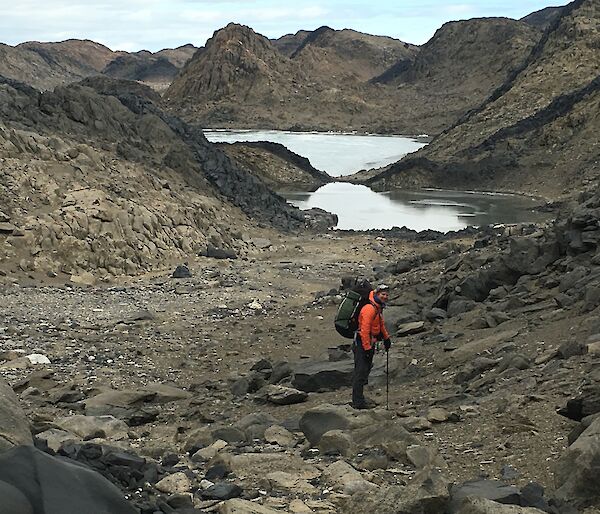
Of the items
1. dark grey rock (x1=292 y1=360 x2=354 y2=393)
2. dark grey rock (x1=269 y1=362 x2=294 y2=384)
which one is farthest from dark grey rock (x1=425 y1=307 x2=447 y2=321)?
dark grey rock (x1=292 y1=360 x2=354 y2=393)

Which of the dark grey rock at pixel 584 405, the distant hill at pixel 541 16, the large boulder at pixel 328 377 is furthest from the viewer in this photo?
the distant hill at pixel 541 16

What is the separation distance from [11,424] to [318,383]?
5.04m

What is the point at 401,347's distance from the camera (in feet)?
38.2

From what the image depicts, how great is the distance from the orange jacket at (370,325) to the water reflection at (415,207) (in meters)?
22.0

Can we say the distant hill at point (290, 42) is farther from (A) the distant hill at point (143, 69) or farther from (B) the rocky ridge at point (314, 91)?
(B) the rocky ridge at point (314, 91)

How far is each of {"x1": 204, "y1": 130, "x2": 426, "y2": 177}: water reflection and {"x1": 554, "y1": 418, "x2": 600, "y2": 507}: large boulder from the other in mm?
48594

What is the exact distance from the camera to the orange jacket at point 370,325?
28.3ft

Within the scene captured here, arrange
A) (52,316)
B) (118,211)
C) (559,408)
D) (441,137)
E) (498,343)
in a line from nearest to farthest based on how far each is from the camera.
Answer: (559,408) → (498,343) → (52,316) → (118,211) → (441,137)

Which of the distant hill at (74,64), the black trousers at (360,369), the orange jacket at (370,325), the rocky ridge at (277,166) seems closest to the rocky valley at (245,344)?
the black trousers at (360,369)

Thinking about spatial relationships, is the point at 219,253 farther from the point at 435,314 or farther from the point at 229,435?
A: the point at 229,435

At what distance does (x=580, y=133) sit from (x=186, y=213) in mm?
28369

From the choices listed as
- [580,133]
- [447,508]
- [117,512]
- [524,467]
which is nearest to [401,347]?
[524,467]

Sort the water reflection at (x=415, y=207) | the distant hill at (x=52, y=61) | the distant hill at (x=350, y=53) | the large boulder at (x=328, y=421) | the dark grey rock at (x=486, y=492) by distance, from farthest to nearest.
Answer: the distant hill at (x=52, y=61)
the distant hill at (x=350, y=53)
the water reflection at (x=415, y=207)
the large boulder at (x=328, y=421)
the dark grey rock at (x=486, y=492)

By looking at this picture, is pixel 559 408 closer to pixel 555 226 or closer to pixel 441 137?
pixel 555 226
